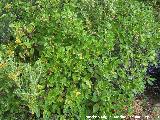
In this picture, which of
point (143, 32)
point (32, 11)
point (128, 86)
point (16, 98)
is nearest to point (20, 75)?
point (16, 98)

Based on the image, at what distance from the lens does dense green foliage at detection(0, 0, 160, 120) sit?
12.8ft

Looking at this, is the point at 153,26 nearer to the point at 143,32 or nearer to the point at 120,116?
the point at 143,32

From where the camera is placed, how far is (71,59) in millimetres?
3947

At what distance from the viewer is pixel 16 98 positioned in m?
3.99

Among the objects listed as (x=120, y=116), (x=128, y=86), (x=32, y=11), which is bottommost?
(x=120, y=116)

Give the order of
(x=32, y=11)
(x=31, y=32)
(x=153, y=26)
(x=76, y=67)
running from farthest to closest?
1. (x=153, y=26)
2. (x=32, y=11)
3. (x=31, y=32)
4. (x=76, y=67)

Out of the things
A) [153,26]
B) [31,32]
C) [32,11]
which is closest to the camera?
[31,32]

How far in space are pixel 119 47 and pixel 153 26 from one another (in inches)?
26.1

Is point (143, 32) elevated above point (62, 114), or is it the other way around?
point (143, 32)

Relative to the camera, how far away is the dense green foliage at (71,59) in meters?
3.91

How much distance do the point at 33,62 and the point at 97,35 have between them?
799 mm

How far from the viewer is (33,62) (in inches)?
165

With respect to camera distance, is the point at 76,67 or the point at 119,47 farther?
the point at 119,47

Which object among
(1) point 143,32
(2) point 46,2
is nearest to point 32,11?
(2) point 46,2
